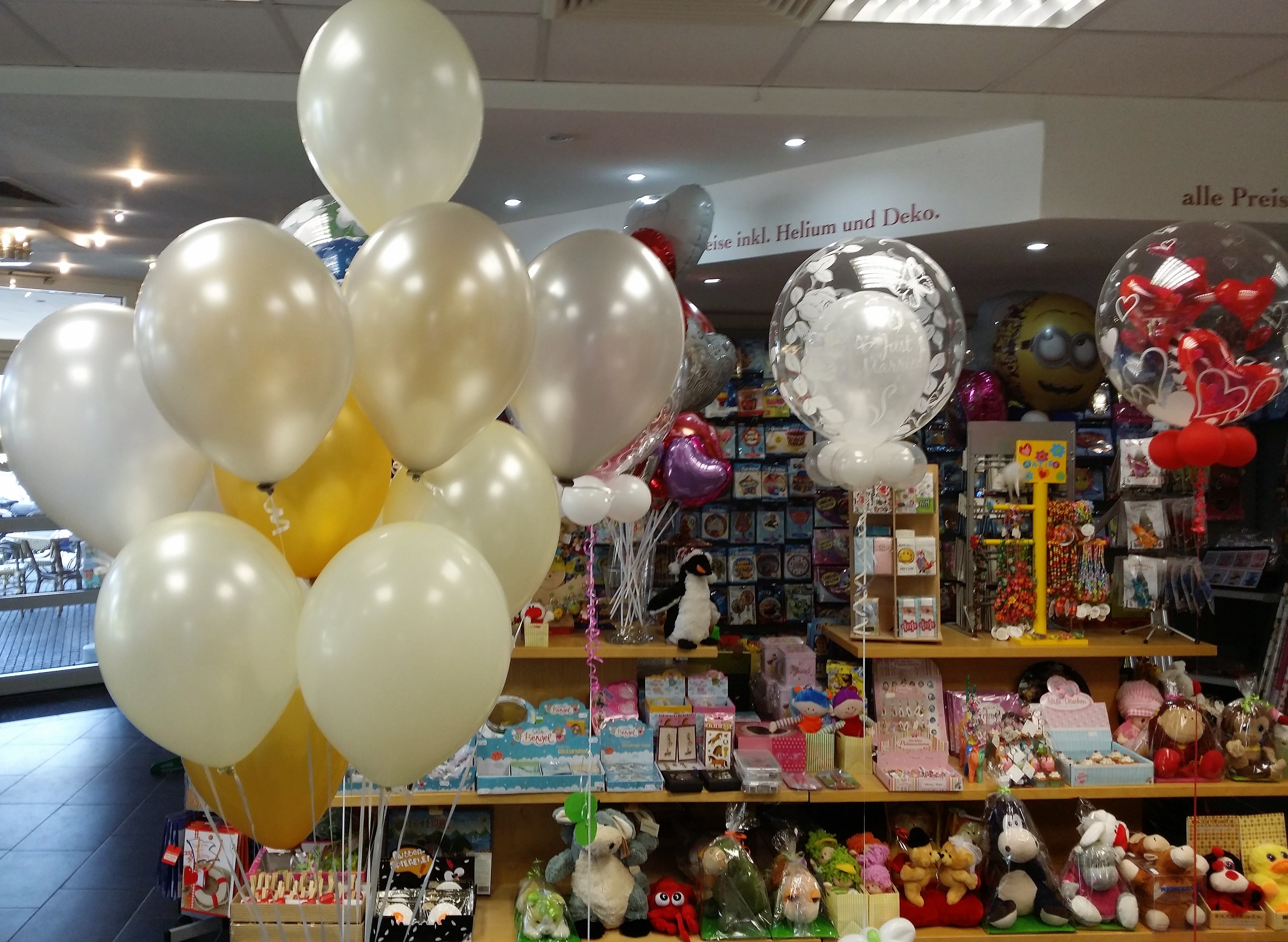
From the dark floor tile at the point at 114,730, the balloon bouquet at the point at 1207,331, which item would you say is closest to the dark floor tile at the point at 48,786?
the dark floor tile at the point at 114,730

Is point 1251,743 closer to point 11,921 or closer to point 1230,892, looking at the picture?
point 1230,892

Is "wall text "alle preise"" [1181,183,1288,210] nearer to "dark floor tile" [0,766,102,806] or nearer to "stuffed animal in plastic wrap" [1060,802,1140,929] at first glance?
"stuffed animal in plastic wrap" [1060,802,1140,929]

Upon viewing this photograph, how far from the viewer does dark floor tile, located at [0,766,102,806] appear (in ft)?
15.7

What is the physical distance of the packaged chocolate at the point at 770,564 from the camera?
6.04 meters

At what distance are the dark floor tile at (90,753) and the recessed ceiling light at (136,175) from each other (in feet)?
10.1

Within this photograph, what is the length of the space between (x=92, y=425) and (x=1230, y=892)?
3.22 meters

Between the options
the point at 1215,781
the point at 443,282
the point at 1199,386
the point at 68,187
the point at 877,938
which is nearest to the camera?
the point at 443,282

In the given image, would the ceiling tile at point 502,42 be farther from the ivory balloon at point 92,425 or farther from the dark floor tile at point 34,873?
the dark floor tile at point 34,873

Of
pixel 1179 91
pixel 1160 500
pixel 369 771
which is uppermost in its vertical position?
pixel 1179 91

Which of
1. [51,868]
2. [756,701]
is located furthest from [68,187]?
[756,701]

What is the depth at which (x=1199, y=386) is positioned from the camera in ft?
7.25

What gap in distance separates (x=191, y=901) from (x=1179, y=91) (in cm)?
422

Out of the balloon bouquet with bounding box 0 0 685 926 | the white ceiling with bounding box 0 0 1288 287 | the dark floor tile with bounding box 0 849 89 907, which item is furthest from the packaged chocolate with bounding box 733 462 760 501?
the balloon bouquet with bounding box 0 0 685 926

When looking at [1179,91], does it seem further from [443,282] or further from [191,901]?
[191,901]
